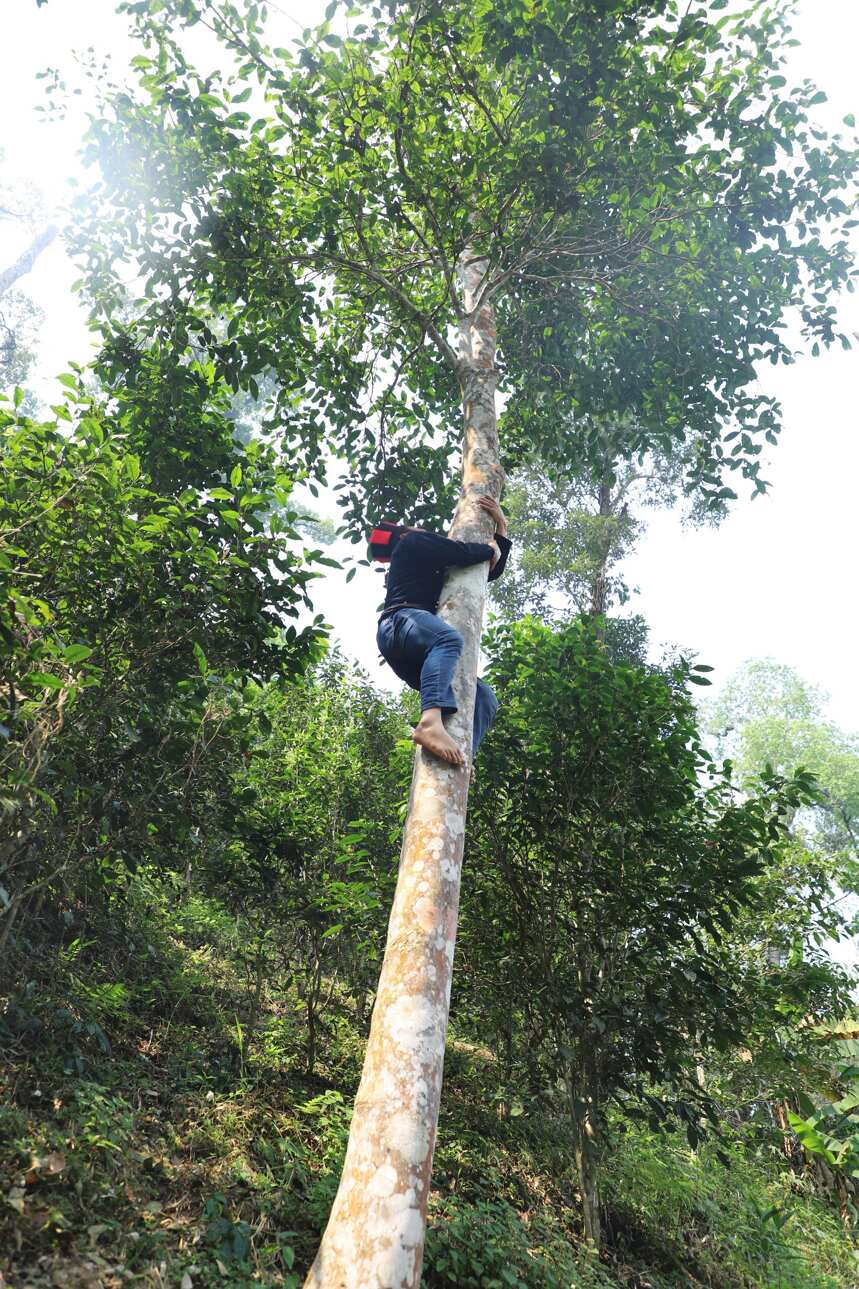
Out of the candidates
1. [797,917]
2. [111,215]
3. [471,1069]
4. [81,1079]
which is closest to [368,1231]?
A: [81,1079]

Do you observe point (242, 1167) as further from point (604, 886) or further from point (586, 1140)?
point (604, 886)

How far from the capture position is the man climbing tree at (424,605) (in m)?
3.28

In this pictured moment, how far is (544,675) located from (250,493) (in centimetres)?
219

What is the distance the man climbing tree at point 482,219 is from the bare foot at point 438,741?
1.53 feet

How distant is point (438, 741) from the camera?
2.92 metres

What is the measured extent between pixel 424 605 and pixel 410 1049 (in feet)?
7.35

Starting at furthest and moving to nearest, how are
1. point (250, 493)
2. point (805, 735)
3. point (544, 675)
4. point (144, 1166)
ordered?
point (805, 735)
point (544, 675)
point (250, 493)
point (144, 1166)

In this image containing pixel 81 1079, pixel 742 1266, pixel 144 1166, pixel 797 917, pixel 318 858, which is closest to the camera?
pixel 144 1166

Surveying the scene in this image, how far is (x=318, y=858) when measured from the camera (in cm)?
548

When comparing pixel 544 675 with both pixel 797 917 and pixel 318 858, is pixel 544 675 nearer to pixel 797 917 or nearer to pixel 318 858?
pixel 318 858

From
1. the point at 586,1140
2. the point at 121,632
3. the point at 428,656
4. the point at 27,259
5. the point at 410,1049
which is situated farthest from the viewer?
the point at 27,259

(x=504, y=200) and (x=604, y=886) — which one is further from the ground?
(x=504, y=200)

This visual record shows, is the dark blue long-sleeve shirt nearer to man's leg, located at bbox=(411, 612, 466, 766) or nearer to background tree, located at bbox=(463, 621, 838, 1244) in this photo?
man's leg, located at bbox=(411, 612, 466, 766)

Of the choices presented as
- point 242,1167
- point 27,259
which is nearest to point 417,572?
point 242,1167
